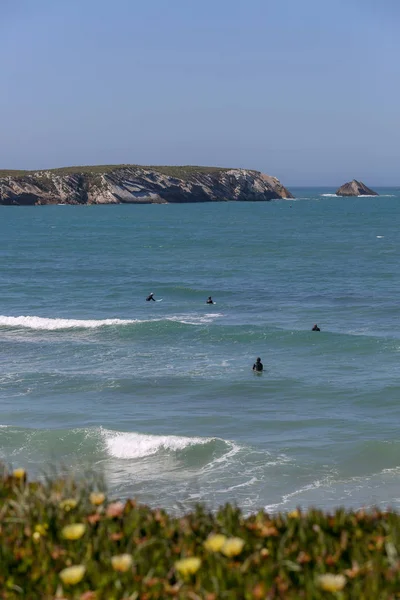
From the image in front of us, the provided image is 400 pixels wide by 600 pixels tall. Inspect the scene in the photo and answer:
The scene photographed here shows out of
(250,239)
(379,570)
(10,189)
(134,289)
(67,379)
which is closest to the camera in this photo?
(379,570)

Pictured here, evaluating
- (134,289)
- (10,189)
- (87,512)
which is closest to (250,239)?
(134,289)

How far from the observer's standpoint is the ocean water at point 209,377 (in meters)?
18.8

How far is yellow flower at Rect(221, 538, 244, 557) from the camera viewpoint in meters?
5.59

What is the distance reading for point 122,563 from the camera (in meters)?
5.46

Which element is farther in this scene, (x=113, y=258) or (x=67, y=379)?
(x=113, y=258)

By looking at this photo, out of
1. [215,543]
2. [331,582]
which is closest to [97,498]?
[215,543]

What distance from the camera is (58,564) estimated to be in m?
5.71

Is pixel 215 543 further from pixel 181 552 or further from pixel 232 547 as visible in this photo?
pixel 181 552

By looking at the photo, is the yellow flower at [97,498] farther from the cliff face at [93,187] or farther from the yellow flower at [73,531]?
the cliff face at [93,187]

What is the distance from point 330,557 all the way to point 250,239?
275 feet

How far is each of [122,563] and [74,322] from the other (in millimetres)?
35111

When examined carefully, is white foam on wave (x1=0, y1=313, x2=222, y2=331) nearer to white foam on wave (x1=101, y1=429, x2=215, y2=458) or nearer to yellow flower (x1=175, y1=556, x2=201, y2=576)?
white foam on wave (x1=101, y1=429, x2=215, y2=458)

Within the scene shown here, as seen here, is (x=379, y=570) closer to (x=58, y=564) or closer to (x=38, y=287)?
(x=58, y=564)

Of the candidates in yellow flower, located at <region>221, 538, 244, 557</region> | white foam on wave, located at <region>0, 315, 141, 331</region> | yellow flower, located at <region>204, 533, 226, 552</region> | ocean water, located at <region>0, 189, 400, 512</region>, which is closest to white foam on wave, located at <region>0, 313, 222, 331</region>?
white foam on wave, located at <region>0, 315, 141, 331</region>
